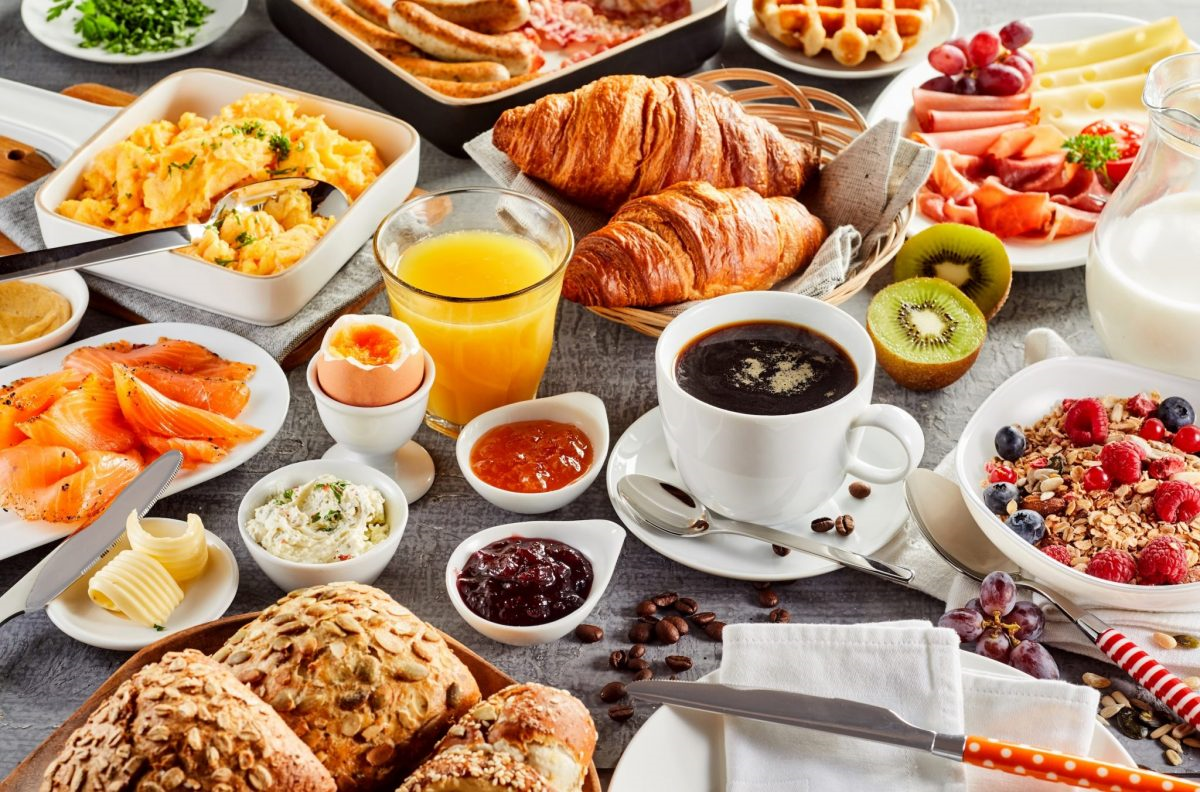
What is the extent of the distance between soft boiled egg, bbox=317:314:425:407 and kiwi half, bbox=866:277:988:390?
912 millimetres

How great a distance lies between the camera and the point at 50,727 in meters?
1.58

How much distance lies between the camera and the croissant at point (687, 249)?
2.19 meters

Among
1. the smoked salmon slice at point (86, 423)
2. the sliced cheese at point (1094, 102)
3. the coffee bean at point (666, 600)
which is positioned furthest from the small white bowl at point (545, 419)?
the sliced cheese at point (1094, 102)

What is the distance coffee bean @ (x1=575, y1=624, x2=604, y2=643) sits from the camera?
1717 millimetres

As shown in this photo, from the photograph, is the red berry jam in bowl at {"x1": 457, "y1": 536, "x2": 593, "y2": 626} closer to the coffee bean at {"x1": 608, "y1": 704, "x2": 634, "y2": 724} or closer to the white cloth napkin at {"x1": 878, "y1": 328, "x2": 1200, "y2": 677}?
the coffee bean at {"x1": 608, "y1": 704, "x2": 634, "y2": 724}

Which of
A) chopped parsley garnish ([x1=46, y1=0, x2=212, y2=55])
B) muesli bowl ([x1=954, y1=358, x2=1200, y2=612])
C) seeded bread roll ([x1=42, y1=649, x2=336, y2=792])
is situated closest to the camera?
seeded bread roll ([x1=42, y1=649, x2=336, y2=792])

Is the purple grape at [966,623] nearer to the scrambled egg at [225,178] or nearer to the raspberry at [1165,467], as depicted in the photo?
the raspberry at [1165,467]

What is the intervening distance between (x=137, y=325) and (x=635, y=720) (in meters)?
1.30

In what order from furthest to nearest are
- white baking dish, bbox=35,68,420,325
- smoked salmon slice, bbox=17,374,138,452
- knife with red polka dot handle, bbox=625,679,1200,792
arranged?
white baking dish, bbox=35,68,420,325 → smoked salmon slice, bbox=17,374,138,452 → knife with red polka dot handle, bbox=625,679,1200,792

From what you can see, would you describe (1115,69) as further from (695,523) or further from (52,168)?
(52,168)

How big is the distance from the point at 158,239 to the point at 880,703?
5.31 ft

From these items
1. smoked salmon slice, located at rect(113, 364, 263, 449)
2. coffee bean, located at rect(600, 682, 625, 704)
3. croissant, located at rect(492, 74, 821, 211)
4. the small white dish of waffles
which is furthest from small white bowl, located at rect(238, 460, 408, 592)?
the small white dish of waffles

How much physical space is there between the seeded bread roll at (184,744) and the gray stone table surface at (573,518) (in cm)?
41

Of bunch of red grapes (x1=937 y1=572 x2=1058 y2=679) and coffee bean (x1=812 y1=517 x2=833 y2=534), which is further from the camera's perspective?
coffee bean (x1=812 y1=517 x2=833 y2=534)
